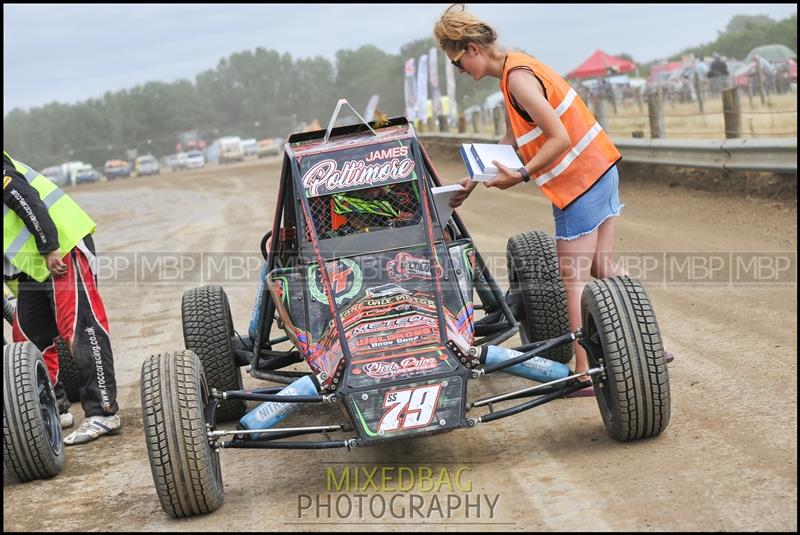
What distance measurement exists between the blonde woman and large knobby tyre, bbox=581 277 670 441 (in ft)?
1.86

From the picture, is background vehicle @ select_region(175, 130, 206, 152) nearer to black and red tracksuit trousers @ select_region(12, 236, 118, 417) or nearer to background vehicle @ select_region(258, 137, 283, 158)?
background vehicle @ select_region(258, 137, 283, 158)

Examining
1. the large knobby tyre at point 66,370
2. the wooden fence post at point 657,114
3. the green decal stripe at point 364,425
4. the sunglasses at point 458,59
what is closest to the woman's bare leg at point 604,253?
the sunglasses at point 458,59

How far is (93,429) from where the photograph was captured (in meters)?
5.98

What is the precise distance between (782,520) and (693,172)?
10633 millimetres

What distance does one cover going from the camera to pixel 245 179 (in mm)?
33875

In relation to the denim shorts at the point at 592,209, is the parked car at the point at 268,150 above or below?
below

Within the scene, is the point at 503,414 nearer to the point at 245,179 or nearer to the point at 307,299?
the point at 307,299

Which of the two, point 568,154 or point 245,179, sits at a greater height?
point 568,154

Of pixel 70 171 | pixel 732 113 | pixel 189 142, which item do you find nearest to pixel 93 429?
pixel 732 113

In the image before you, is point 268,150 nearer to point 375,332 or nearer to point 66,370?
point 66,370

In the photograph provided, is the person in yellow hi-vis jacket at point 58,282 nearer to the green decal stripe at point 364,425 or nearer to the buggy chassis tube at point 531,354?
the green decal stripe at point 364,425

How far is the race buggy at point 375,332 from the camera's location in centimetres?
436

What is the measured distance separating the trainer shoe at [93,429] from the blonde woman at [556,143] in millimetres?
2579

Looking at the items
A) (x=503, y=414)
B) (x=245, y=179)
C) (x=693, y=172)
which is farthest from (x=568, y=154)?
(x=245, y=179)
